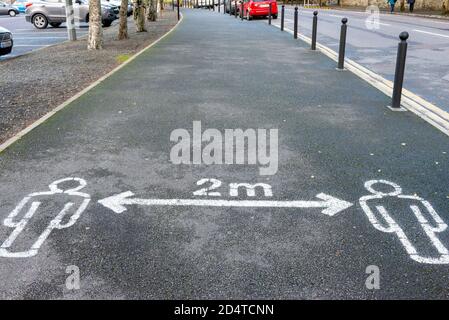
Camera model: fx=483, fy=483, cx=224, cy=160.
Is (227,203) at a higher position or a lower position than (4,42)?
lower

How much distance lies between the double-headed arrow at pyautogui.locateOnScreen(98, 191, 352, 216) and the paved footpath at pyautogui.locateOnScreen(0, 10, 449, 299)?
0.06ft

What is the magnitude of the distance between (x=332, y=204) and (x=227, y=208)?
962 millimetres

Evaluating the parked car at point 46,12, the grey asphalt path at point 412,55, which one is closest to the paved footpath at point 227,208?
the grey asphalt path at point 412,55

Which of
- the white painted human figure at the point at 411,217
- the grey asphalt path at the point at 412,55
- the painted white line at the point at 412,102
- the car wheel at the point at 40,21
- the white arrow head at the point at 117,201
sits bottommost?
the white arrow head at the point at 117,201

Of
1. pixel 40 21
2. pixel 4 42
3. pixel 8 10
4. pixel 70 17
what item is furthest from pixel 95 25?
pixel 8 10

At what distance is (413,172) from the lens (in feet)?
17.0

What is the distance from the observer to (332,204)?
441 cm

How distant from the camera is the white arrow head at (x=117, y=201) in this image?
4.35 metres

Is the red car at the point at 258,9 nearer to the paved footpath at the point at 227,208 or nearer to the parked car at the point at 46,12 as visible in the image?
the parked car at the point at 46,12

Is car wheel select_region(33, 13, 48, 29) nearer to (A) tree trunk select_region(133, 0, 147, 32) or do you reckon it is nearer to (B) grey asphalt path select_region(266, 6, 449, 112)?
(A) tree trunk select_region(133, 0, 147, 32)

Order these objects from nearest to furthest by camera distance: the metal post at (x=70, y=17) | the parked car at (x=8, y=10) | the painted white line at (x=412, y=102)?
the painted white line at (x=412, y=102) < the metal post at (x=70, y=17) < the parked car at (x=8, y=10)

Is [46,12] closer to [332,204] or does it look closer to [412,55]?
[412,55]

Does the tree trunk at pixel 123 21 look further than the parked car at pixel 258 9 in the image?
No

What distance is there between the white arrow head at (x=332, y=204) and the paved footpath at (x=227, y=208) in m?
0.02
